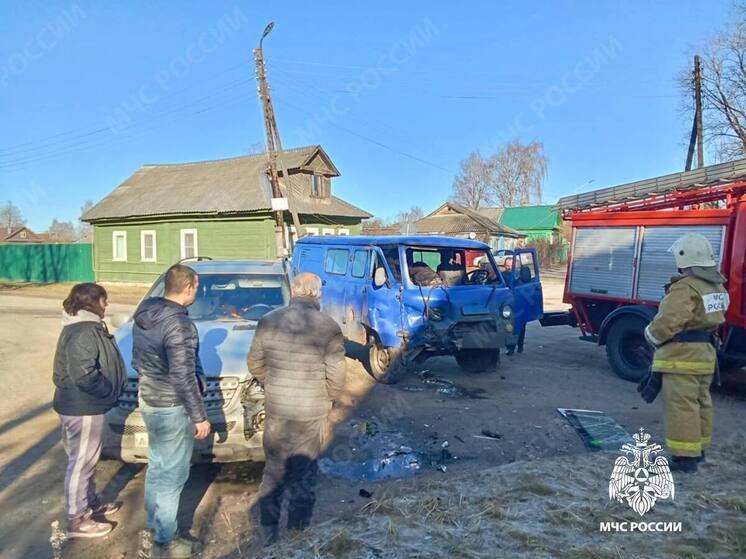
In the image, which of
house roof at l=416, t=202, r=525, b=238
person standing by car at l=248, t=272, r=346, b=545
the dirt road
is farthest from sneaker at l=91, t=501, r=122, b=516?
house roof at l=416, t=202, r=525, b=238

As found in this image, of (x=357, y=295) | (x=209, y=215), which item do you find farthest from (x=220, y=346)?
(x=209, y=215)

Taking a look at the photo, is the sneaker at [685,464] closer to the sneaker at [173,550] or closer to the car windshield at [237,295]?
the sneaker at [173,550]

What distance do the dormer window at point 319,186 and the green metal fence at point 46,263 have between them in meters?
12.7

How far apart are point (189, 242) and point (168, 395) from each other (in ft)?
73.7

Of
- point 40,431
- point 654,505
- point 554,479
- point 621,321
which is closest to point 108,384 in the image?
point 40,431

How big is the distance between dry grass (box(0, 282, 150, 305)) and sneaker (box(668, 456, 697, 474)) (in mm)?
18599

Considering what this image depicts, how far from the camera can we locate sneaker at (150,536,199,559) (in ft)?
10.7

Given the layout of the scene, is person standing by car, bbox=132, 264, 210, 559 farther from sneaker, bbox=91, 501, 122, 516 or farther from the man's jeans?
sneaker, bbox=91, 501, 122, 516

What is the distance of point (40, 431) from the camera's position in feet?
18.6

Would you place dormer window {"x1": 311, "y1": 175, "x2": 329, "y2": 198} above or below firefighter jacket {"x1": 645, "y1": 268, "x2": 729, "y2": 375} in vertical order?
above

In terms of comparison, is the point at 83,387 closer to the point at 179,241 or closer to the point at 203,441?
the point at 203,441

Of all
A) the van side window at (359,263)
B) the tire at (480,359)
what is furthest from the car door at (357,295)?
the tire at (480,359)

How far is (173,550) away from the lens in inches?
128

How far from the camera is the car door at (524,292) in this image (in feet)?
29.5
